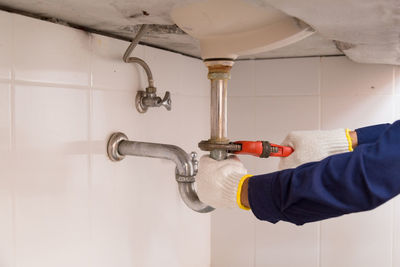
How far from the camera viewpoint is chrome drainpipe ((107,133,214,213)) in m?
0.78

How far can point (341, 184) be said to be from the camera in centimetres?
49

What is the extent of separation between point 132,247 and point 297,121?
0.65 meters

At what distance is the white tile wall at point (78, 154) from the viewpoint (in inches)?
24.3

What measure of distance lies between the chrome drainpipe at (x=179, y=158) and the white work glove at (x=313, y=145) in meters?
0.20

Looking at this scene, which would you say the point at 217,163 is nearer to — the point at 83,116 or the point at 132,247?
the point at 83,116

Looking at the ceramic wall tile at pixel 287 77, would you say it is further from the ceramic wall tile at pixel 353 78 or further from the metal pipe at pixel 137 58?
the metal pipe at pixel 137 58

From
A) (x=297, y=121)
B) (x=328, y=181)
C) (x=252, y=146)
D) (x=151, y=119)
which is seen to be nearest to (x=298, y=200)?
(x=328, y=181)

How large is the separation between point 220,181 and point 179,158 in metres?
0.17

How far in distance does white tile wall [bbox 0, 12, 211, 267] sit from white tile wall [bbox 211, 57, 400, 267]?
0.30 m

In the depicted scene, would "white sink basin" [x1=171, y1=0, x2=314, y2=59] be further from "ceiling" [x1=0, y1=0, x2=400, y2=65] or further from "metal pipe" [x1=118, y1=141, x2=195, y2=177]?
"metal pipe" [x1=118, y1=141, x2=195, y2=177]

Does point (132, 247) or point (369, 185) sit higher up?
point (369, 185)

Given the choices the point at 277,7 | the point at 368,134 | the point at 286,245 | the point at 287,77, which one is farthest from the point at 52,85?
the point at 286,245

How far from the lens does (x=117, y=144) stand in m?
0.83

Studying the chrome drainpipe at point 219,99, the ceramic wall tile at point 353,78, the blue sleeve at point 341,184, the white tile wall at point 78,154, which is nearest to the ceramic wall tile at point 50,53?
the white tile wall at point 78,154
